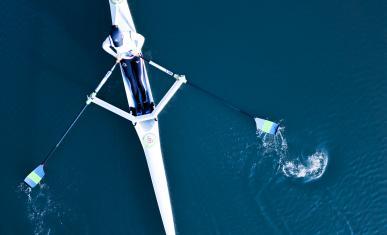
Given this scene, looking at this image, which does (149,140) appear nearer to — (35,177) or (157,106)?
(157,106)

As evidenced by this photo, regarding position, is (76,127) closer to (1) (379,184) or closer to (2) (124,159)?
(2) (124,159)

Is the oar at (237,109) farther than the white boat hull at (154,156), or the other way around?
the white boat hull at (154,156)

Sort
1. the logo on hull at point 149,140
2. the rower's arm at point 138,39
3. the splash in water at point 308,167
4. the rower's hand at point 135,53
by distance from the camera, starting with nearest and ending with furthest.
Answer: the rower's arm at point 138,39 → the rower's hand at point 135,53 → the logo on hull at point 149,140 → the splash in water at point 308,167

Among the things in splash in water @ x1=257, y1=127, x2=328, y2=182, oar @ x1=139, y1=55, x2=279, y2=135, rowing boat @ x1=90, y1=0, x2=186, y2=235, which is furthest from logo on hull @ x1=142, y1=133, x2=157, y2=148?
splash in water @ x1=257, y1=127, x2=328, y2=182

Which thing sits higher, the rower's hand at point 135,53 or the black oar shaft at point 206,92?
the black oar shaft at point 206,92

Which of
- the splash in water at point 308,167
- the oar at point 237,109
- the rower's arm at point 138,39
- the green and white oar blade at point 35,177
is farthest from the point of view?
the green and white oar blade at point 35,177

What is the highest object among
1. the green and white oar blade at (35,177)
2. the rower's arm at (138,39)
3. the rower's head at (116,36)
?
the rower's arm at (138,39)

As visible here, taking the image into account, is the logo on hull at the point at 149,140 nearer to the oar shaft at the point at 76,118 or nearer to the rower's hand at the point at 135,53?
the oar shaft at the point at 76,118

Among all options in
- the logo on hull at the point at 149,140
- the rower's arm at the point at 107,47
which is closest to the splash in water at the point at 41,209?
the logo on hull at the point at 149,140
